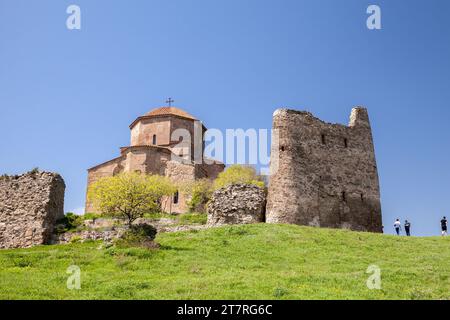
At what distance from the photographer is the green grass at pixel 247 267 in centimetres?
1360

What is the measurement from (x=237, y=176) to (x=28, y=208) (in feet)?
56.0

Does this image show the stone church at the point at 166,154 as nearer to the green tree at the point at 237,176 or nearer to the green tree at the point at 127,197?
the green tree at the point at 237,176

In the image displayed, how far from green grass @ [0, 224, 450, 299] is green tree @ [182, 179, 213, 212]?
49.7 feet

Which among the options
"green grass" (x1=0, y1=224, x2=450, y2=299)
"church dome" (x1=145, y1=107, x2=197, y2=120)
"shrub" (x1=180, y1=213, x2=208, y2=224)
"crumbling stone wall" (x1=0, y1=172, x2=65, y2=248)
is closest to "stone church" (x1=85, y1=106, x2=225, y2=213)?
"church dome" (x1=145, y1=107, x2=197, y2=120)

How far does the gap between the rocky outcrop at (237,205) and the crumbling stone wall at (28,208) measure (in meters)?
8.86

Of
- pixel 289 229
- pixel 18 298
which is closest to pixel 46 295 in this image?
pixel 18 298

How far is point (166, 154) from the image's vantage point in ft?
156

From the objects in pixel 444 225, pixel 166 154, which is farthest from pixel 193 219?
pixel 166 154

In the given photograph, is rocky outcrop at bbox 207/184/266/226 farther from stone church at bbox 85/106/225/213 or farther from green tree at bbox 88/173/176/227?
stone church at bbox 85/106/225/213

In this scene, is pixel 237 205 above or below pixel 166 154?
below

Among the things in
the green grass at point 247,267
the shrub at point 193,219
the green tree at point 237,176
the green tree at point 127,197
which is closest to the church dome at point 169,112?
the green tree at point 237,176

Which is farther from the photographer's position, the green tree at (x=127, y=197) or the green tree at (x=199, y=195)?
the green tree at (x=199, y=195)

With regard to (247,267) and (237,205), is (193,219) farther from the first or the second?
(247,267)

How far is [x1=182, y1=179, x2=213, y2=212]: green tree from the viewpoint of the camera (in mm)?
41312
